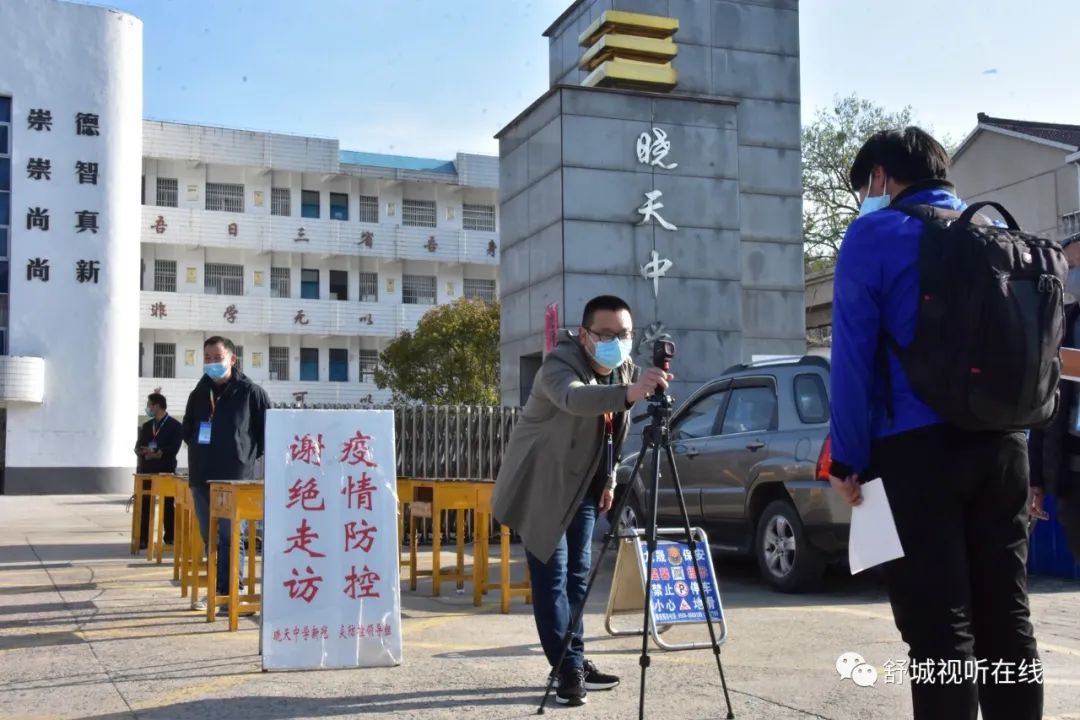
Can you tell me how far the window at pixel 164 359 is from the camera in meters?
52.1

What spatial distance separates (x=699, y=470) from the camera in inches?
422

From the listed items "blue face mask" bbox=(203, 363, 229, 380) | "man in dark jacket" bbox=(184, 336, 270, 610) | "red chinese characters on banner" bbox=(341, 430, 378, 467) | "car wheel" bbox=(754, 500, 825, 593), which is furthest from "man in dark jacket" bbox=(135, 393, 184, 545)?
"red chinese characters on banner" bbox=(341, 430, 378, 467)

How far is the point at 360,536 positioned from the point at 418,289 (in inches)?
2016

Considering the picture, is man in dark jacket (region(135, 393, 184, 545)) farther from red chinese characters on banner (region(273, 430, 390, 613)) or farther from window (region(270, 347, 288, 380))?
window (region(270, 347, 288, 380))

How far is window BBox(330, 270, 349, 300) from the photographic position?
5597cm

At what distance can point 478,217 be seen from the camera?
193 feet

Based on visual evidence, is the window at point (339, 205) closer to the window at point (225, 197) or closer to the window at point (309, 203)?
the window at point (309, 203)

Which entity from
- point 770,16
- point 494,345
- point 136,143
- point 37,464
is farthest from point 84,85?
point 770,16

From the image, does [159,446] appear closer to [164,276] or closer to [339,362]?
[164,276]

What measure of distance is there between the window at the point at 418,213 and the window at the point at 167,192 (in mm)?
10274

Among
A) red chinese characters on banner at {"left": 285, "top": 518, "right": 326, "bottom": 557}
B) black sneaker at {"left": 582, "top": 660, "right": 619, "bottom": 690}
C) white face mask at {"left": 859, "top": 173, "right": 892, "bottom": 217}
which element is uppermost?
Answer: white face mask at {"left": 859, "top": 173, "right": 892, "bottom": 217}

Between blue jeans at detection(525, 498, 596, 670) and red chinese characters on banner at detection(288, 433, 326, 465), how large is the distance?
5.16ft

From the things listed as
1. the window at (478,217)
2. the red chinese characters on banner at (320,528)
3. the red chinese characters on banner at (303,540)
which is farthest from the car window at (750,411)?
the window at (478,217)

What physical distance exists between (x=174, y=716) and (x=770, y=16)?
19.3 m
